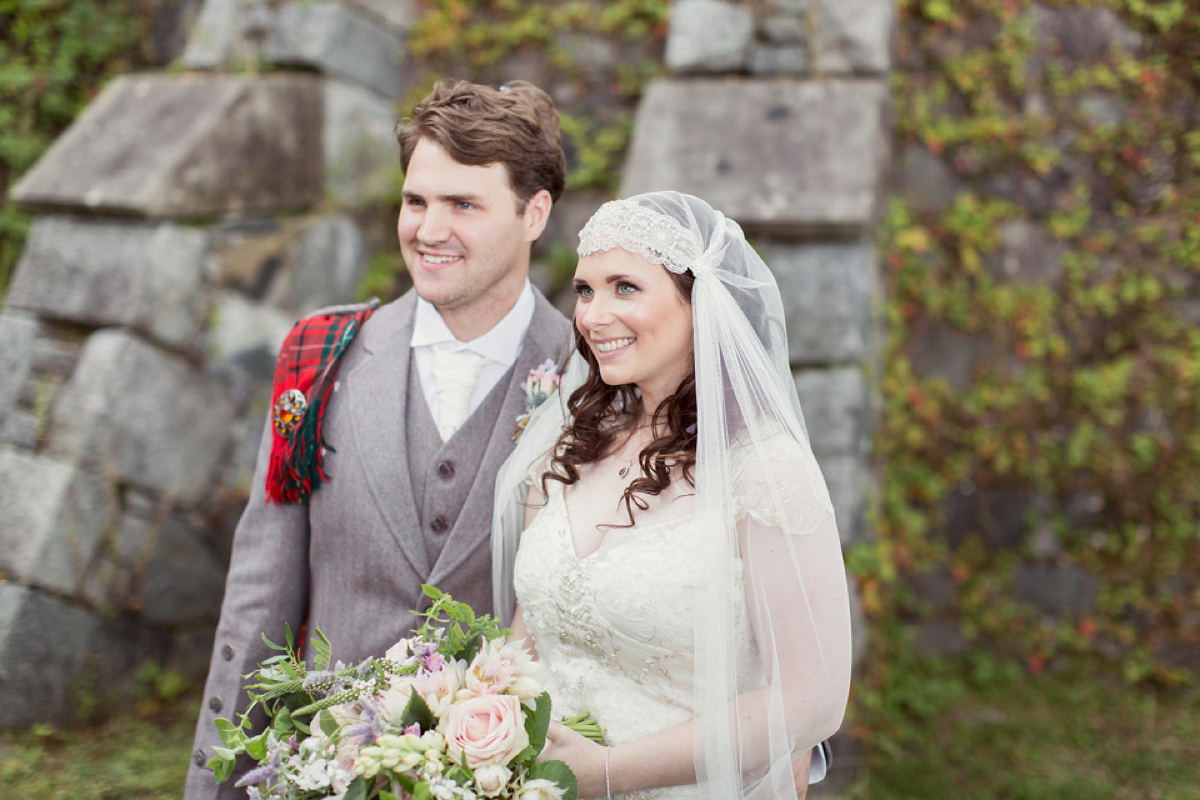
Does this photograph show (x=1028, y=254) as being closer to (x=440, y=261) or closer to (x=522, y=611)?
(x=440, y=261)

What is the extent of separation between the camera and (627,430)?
2.11m

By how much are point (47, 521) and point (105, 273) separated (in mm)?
913

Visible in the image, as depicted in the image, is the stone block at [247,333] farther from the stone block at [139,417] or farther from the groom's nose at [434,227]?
the groom's nose at [434,227]

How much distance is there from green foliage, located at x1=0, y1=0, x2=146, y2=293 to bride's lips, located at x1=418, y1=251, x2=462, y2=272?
2.58m

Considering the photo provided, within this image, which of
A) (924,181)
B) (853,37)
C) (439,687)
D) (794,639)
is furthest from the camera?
(924,181)

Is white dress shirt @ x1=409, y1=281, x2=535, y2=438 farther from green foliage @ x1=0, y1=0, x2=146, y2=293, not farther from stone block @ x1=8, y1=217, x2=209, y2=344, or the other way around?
green foliage @ x1=0, y1=0, x2=146, y2=293

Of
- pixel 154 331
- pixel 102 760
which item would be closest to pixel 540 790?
pixel 102 760

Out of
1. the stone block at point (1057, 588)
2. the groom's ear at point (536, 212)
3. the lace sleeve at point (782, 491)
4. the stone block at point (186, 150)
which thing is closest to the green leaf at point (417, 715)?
the lace sleeve at point (782, 491)

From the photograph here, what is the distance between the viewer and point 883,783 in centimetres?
374

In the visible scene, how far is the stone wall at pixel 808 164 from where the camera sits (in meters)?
3.44

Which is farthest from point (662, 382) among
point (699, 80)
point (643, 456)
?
point (699, 80)

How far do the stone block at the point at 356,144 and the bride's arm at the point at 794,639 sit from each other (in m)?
3.02

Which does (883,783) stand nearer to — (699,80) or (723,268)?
(723,268)

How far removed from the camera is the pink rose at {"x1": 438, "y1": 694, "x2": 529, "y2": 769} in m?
1.50
